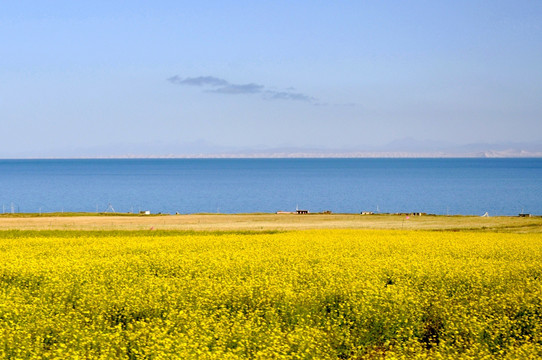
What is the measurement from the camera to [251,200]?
145 m

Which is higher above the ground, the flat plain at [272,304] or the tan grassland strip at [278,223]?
the flat plain at [272,304]

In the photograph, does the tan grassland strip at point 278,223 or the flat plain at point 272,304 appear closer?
the flat plain at point 272,304

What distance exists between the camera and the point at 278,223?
6341 cm

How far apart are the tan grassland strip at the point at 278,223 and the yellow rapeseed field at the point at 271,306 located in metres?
Answer: 29.1

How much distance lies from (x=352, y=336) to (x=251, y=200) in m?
130

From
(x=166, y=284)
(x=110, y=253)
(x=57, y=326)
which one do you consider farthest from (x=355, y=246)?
(x=57, y=326)

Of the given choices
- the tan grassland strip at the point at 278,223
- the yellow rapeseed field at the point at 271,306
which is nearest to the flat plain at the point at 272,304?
the yellow rapeseed field at the point at 271,306

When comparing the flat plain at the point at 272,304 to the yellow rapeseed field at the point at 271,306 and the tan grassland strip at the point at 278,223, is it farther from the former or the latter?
the tan grassland strip at the point at 278,223

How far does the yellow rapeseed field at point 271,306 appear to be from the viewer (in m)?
13.1

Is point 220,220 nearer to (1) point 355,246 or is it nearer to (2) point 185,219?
(2) point 185,219

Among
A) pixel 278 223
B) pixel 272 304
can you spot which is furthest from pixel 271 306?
pixel 278 223

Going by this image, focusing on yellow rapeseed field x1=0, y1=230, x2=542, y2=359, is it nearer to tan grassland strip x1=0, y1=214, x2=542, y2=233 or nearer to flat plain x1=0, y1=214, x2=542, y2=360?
flat plain x1=0, y1=214, x2=542, y2=360

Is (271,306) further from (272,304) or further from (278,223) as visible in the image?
(278,223)

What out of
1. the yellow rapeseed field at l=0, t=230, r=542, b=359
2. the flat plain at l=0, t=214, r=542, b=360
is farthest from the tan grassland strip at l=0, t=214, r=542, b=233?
the yellow rapeseed field at l=0, t=230, r=542, b=359
